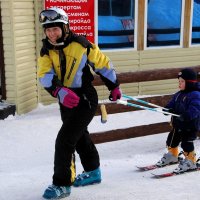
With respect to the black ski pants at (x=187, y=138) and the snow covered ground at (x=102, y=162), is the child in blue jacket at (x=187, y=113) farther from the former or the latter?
the snow covered ground at (x=102, y=162)

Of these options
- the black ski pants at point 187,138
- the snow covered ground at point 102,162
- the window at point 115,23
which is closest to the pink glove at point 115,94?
the snow covered ground at point 102,162

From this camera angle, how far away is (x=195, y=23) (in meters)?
10.6

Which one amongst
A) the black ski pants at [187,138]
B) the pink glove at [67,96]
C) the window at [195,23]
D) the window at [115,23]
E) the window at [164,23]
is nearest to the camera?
the pink glove at [67,96]

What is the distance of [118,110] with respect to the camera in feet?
20.9

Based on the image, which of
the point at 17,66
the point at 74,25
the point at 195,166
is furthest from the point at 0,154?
the point at 74,25

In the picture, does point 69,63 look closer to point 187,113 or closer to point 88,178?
point 88,178

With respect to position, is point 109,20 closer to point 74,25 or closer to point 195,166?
point 74,25

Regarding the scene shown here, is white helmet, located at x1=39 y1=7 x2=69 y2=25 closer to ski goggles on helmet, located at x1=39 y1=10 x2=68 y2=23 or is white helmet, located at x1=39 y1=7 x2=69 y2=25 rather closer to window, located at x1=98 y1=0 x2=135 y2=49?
ski goggles on helmet, located at x1=39 y1=10 x2=68 y2=23

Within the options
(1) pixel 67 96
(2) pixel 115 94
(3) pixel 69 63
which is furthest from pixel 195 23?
(1) pixel 67 96

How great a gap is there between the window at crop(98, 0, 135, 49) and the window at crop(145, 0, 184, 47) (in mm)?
477

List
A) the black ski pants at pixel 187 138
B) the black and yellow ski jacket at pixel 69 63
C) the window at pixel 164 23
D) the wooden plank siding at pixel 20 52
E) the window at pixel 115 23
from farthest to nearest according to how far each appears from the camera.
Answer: the window at pixel 164 23 → the window at pixel 115 23 → the wooden plank siding at pixel 20 52 → the black ski pants at pixel 187 138 → the black and yellow ski jacket at pixel 69 63

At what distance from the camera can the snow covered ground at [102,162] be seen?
406 centimetres

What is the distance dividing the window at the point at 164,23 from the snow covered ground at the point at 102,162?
2.29 meters

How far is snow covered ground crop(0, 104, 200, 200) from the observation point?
406 centimetres
